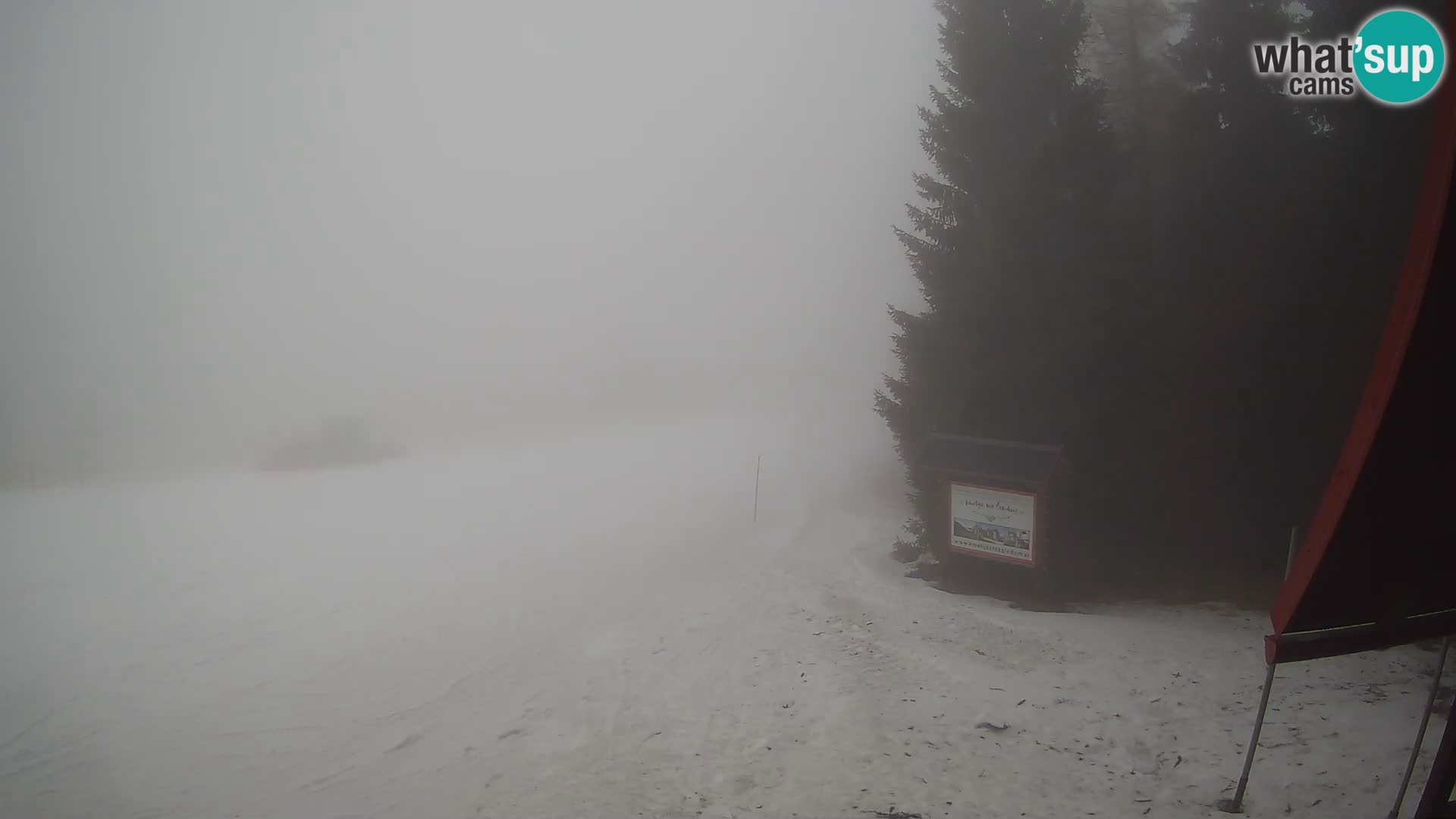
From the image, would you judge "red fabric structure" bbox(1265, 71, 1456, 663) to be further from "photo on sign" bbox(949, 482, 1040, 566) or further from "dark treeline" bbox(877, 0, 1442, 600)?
"dark treeline" bbox(877, 0, 1442, 600)

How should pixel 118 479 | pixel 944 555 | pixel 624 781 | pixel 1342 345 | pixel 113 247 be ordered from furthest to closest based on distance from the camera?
pixel 113 247, pixel 118 479, pixel 944 555, pixel 1342 345, pixel 624 781

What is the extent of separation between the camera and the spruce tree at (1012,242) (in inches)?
423

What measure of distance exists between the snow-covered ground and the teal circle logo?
6244 mm

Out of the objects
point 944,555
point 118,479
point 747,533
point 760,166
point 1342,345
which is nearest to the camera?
point 1342,345

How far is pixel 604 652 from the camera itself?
9.83 meters

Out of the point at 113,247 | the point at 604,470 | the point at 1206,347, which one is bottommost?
the point at 604,470

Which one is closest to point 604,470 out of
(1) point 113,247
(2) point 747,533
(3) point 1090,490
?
(2) point 747,533

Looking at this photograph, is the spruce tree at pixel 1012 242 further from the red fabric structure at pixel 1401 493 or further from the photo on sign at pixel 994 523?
the red fabric structure at pixel 1401 493

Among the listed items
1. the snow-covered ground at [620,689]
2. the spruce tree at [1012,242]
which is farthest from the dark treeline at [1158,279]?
the snow-covered ground at [620,689]

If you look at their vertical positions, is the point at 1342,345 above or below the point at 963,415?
above

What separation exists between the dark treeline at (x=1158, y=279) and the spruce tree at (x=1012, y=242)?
0.04m

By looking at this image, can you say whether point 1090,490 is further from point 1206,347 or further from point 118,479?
point 118,479

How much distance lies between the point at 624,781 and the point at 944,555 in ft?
24.5

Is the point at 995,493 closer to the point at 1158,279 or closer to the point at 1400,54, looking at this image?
the point at 1158,279
